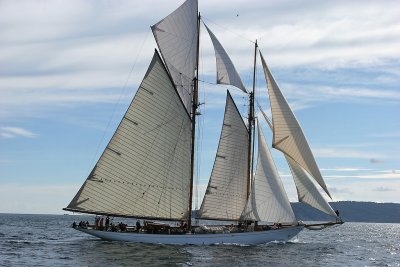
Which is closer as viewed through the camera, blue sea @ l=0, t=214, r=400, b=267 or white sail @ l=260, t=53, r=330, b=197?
blue sea @ l=0, t=214, r=400, b=267

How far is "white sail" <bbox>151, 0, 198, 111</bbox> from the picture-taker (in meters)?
59.5

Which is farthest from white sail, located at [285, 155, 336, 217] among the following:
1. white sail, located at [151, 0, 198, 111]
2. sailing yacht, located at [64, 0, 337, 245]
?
white sail, located at [151, 0, 198, 111]

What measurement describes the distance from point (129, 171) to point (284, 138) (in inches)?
583

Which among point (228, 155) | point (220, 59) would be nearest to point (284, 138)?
point (228, 155)

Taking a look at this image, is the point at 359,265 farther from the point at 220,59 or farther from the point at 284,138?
the point at 220,59

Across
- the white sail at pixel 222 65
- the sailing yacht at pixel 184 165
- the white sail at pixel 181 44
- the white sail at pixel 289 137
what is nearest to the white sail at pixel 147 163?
the sailing yacht at pixel 184 165

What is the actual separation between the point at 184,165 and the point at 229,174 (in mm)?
4739

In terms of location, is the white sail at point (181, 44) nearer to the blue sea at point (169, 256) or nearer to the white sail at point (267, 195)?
the white sail at point (267, 195)

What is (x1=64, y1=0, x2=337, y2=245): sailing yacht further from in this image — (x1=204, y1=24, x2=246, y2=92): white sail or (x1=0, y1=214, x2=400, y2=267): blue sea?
(x1=0, y1=214, x2=400, y2=267): blue sea

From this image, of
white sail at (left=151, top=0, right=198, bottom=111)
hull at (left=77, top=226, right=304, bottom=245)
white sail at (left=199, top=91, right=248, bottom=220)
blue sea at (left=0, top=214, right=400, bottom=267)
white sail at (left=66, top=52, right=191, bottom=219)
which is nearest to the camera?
blue sea at (left=0, top=214, right=400, bottom=267)

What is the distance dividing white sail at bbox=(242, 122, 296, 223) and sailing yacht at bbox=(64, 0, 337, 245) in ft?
0.31

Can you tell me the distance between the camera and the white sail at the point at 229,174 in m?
61.5

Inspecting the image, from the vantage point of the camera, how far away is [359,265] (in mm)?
54031

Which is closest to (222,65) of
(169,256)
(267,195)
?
(267,195)
